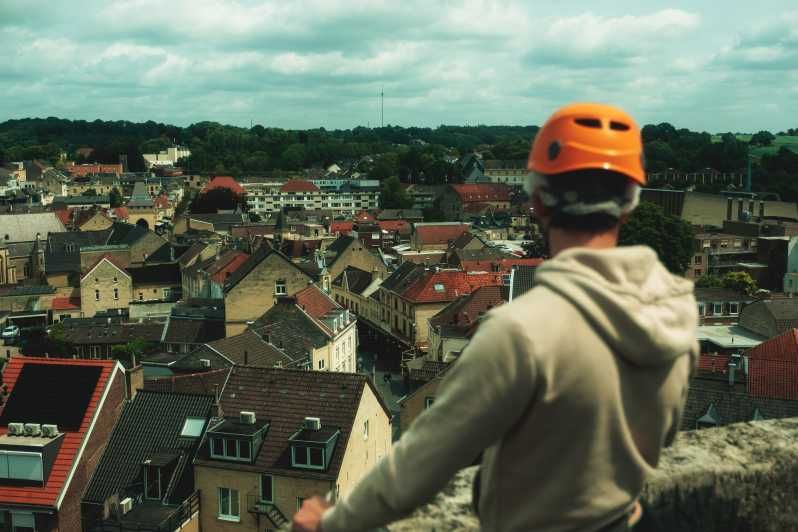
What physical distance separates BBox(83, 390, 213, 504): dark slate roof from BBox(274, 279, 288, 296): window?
24.1 metres

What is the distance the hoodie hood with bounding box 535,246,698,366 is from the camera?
2.71 metres

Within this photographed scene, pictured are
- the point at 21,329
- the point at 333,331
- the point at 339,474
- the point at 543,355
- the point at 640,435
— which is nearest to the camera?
the point at 543,355

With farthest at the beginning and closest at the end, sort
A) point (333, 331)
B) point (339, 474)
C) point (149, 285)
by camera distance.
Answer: point (149, 285), point (333, 331), point (339, 474)

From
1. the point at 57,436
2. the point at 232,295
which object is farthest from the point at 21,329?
the point at 57,436

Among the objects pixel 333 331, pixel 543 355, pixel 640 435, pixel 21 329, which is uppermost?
pixel 543 355

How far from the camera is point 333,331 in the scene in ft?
137

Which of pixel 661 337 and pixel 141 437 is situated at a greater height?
pixel 661 337

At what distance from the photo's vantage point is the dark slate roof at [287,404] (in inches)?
824

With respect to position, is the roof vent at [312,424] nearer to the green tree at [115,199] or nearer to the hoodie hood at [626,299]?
the hoodie hood at [626,299]

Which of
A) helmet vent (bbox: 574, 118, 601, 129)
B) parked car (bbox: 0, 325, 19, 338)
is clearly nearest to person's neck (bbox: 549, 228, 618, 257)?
helmet vent (bbox: 574, 118, 601, 129)

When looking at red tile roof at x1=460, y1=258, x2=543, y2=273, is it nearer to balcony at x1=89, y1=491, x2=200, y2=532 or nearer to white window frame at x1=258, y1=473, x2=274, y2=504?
white window frame at x1=258, y1=473, x2=274, y2=504

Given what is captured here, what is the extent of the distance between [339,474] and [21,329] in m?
46.8

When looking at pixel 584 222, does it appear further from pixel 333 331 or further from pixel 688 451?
pixel 333 331

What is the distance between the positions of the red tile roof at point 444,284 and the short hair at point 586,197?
52746mm
